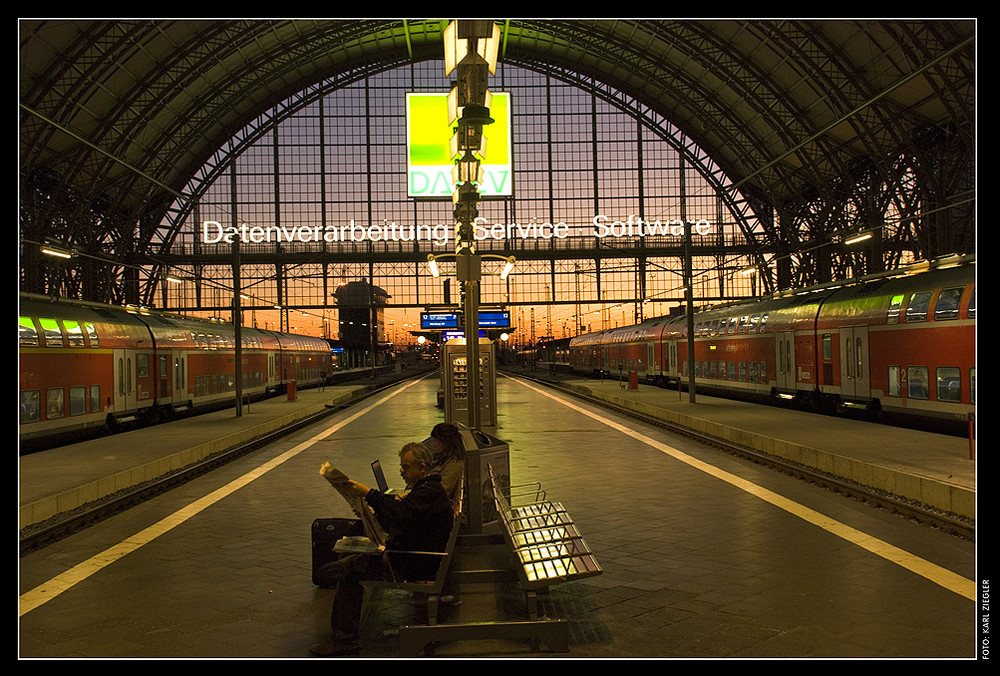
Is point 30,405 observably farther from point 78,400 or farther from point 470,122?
point 470,122

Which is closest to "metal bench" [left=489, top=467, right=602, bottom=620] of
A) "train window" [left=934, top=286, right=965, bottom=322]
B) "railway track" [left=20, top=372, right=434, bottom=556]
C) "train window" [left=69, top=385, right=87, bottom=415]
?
"railway track" [left=20, top=372, right=434, bottom=556]

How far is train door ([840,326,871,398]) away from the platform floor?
6.90m

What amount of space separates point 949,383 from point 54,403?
731 inches

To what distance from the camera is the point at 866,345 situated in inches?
730

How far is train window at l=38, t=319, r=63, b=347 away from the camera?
17.0 m

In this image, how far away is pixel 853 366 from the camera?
19.4m

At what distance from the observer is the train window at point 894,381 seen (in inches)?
672

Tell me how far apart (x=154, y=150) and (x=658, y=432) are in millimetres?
38632

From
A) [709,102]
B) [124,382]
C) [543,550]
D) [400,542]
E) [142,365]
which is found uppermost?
[709,102]

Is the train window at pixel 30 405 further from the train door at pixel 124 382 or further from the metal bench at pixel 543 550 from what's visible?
the metal bench at pixel 543 550

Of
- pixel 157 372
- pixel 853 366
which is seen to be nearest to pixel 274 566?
pixel 853 366

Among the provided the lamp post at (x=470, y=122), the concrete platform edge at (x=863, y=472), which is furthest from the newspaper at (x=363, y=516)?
the concrete platform edge at (x=863, y=472)

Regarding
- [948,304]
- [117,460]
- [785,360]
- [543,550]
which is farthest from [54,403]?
[785,360]

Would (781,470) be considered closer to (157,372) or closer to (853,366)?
(853,366)
